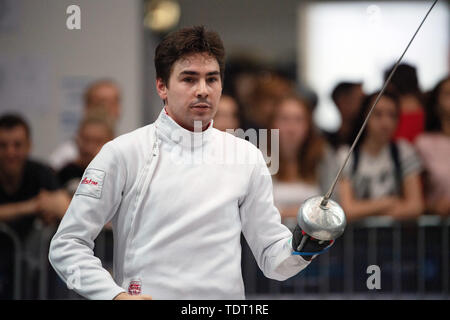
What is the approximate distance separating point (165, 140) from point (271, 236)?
44 centimetres

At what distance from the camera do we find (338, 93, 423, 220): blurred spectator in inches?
183

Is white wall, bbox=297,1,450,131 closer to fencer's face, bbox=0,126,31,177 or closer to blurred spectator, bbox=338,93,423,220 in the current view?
blurred spectator, bbox=338,93,423,220

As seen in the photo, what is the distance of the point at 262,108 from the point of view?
550 centimetres

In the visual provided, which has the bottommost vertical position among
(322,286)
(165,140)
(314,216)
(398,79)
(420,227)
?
(322,286)

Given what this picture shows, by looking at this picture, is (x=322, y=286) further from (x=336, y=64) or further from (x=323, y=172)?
(x=336, y=64)

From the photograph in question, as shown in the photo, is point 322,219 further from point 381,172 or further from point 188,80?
point 381,172

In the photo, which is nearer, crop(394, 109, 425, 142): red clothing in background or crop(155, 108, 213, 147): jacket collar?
crop(155, 108, 213, 147): jacket collar

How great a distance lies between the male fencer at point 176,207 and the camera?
237 centimetres

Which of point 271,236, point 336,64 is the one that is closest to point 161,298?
point 271,236

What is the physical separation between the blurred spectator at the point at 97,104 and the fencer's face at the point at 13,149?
273 millimetres

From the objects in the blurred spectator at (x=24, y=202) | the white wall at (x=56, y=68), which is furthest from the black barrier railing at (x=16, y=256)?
the white wall at (x=56, y=68)

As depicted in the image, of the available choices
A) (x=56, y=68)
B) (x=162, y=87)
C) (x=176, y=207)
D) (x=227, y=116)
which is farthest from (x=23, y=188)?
(x=176, y=207)

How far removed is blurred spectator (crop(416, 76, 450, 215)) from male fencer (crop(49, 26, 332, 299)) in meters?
2.53

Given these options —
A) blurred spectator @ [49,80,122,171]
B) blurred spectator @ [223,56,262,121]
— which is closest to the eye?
blurred spectator @ [223,56,262,121]
